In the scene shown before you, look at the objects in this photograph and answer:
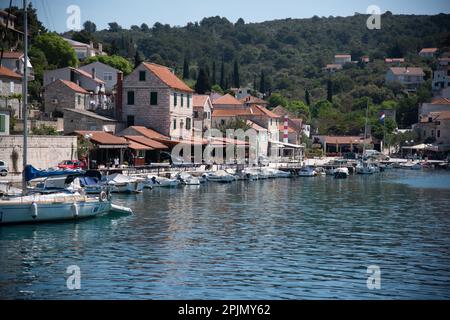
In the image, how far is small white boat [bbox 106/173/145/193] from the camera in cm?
6203

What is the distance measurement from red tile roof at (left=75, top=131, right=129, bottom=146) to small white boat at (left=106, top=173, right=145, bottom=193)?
9287 mm

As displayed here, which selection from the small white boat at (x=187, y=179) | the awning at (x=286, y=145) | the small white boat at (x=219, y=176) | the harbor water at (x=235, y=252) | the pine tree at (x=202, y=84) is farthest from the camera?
the pine tree at (x=202, y=84)

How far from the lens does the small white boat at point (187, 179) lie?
73.9m

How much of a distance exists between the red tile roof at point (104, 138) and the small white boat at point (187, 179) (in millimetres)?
6588

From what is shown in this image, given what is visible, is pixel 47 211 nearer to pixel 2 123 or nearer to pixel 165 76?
pixel 2 123

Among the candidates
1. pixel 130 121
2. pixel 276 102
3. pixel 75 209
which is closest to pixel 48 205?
pixel 75 209

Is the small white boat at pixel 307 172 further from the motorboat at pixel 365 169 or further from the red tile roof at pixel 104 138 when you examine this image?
the red tile roof at pixel 104 138

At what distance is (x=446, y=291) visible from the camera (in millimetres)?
28469

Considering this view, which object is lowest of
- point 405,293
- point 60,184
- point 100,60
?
point 405,293

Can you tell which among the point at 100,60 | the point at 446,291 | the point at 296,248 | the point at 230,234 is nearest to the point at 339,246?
the point at 296,248

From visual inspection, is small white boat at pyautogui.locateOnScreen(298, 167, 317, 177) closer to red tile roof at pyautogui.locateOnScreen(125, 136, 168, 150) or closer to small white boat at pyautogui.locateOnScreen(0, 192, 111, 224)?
red tile roof at pyautogui.locateOnScreen(125, 136, 168, 150)

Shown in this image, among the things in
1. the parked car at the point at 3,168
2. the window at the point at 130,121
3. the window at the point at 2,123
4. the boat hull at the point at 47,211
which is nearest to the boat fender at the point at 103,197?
the boat hull at the point at 47,211
